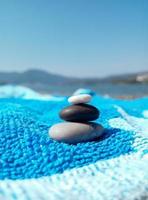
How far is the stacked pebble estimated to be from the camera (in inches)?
35.6

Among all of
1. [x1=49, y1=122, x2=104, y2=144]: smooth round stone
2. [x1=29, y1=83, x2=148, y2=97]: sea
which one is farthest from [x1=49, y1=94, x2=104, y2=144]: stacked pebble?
[x1=29, y1=83, x2=148, y2=97]: sea

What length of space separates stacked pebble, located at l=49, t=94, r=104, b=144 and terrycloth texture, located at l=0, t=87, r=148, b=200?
0.02m

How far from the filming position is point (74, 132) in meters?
0.90

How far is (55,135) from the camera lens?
0.91 metres

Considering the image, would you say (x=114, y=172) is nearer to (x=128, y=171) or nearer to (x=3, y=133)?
(x=128, y=171)

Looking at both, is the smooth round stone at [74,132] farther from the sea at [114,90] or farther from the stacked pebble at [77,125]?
the sea at [114,90]

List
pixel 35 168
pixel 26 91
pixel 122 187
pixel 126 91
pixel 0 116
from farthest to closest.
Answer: pixel 126 91
pixel 26 91
pixel 0 116
pixel 35 168
pixel 122 187

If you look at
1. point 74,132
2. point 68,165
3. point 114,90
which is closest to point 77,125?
point 74,132

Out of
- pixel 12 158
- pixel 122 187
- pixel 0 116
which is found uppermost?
pixel 0 116

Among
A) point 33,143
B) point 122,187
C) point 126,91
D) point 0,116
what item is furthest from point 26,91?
point 122,187

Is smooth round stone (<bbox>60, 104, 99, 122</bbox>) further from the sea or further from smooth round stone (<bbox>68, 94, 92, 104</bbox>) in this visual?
the sea

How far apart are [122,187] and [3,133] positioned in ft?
1.24

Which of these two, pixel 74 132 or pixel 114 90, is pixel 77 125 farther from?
pixel 114 90

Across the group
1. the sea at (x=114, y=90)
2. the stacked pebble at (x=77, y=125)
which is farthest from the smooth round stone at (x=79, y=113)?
the sea at (x=114, y=90)
